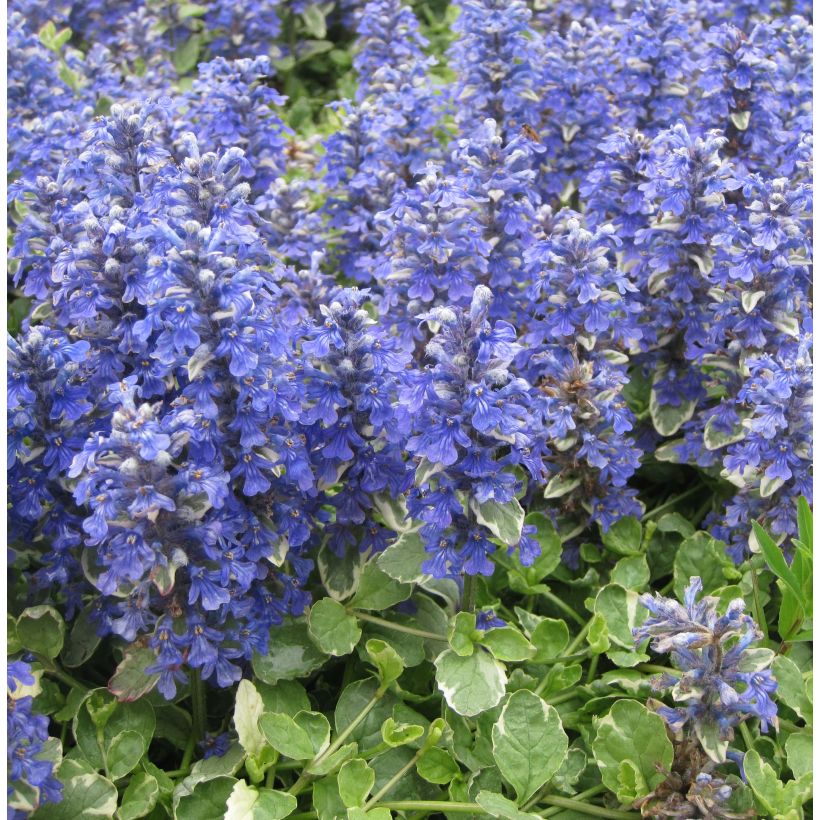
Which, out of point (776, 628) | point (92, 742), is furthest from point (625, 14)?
point (92, 742)

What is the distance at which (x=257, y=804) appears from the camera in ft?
9.49

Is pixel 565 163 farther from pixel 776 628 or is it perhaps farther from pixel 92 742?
pixel 92 742

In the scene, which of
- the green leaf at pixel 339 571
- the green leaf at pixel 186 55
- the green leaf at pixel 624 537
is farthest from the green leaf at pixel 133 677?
the green leaf at pixel 186 55

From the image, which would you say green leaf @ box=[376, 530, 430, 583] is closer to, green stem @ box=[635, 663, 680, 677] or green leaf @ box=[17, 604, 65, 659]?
green stem @ box=[635, 663, 680, 677]

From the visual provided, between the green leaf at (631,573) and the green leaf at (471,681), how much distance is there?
734 mm

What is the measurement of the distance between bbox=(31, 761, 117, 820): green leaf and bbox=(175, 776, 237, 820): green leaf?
21 centimetres

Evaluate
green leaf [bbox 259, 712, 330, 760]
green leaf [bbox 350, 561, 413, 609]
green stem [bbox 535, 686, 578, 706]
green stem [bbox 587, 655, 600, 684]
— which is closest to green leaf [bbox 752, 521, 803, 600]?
green stem [bbox 587, 655, 600, 684]

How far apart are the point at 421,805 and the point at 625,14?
485cm

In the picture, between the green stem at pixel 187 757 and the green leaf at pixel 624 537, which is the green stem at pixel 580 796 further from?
the green stem at pixel 187 757

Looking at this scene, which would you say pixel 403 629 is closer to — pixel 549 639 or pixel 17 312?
pixel 549 639

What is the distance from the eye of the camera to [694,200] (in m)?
3.83

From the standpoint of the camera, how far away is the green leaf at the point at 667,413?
4.05m

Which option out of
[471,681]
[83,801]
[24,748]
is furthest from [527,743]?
[24,748]

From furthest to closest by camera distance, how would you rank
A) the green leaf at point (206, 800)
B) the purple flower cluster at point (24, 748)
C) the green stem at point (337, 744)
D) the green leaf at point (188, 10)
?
the green leaf at point (188, 10) → the green stem at point (337, 744) → the green leaf at point (206, 800) → the purple flower cluster at point (24, 748)
